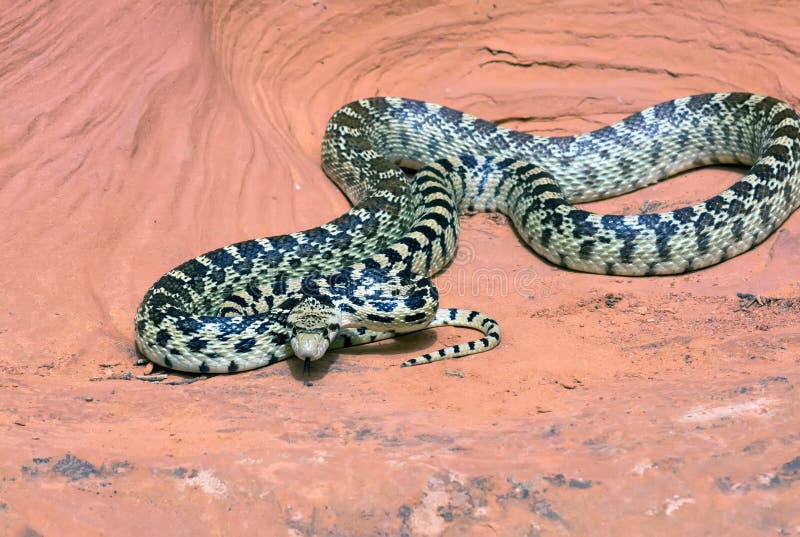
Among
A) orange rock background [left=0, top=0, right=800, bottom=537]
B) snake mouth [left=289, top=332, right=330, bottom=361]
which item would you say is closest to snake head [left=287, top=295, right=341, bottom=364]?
snake mouth [left=289, top=332, right=330, bottom=361]

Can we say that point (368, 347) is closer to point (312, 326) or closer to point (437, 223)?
point (312, 326)

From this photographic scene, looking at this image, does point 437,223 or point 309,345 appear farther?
point 437,223

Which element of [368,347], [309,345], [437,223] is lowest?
[368,347]

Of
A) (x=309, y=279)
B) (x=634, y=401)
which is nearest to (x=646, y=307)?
(x=634, y=401)

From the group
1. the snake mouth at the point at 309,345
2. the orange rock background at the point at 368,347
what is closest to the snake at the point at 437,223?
the snake mouth at the point at 309,345

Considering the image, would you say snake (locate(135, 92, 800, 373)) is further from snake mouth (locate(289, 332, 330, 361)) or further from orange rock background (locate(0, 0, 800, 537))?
orange rock background (locate(0, 0, 800, 537))

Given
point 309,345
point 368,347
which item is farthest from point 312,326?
point 368,347

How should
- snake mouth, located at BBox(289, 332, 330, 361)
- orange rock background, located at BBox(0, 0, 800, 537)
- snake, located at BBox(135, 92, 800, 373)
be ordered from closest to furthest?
orange rock background, located at BBox(0, 0, 800, 537) → snake mouth, located at BBox(289, 332, 330, 361) → snake, located at BBox(135, 92, 800, 373)
